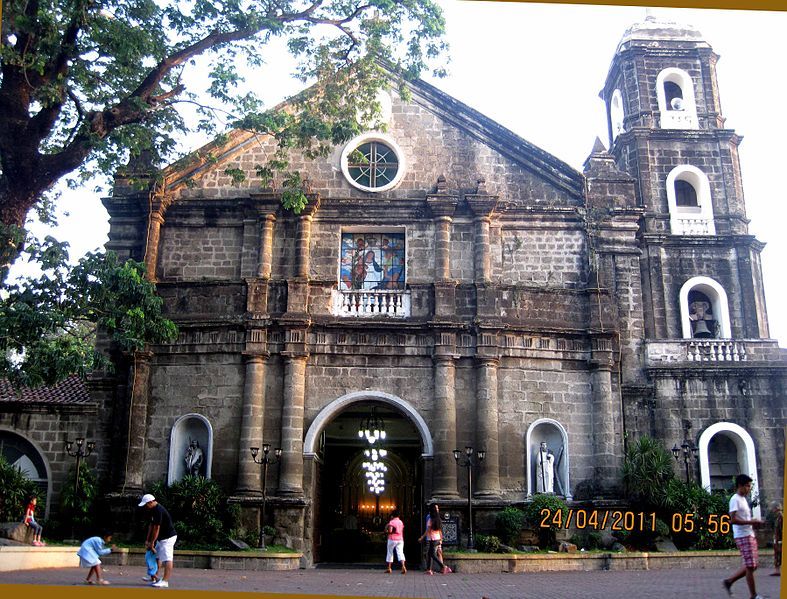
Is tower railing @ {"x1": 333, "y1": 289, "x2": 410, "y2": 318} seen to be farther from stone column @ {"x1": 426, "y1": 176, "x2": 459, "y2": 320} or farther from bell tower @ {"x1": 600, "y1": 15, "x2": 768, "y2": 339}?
bell tower @ {"x1": 600, "y1": 15, "x2": 768, "y2": 339}

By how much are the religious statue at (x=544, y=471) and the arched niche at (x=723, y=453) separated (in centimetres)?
391

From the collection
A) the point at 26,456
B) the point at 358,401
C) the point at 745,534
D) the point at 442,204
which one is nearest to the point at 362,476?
the point at 358,401

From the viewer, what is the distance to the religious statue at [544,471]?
19.0m

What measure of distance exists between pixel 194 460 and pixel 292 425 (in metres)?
2.34

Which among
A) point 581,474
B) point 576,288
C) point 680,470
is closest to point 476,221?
point 576,288

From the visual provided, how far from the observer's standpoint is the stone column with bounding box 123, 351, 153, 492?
739 inches

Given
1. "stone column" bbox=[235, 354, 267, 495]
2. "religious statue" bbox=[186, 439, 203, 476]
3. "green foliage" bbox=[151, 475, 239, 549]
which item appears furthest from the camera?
"religious statue" bbox=[186, 439, 203, 476]

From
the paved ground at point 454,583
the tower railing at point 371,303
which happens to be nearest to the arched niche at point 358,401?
the tower railing at point 371,303

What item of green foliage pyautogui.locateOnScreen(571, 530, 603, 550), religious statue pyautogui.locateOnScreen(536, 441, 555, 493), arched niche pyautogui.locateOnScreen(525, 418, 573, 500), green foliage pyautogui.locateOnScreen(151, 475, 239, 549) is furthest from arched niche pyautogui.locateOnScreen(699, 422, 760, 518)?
green foliage pyautogui.locateOnScreen(151, 475, 239, 549)

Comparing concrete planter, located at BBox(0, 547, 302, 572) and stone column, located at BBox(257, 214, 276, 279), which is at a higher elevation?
stone column, located at BBox(257, 214, 276, 279)

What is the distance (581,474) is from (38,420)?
1274 centimetres

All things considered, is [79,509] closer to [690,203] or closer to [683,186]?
[690,203]

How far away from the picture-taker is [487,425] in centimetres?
1895

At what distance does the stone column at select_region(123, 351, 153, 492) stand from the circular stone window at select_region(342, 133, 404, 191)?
6.72 meters
